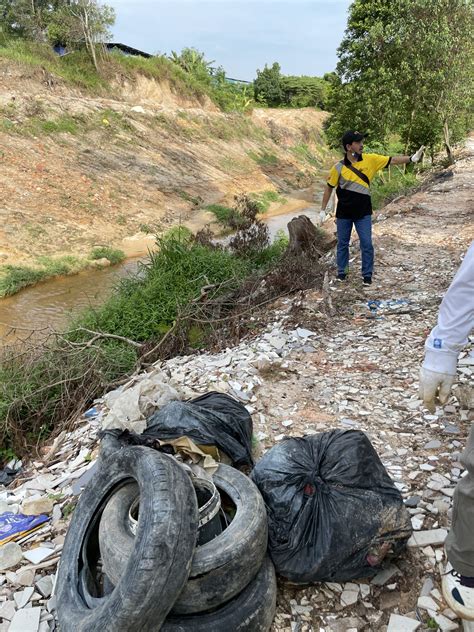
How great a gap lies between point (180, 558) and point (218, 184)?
728 inches

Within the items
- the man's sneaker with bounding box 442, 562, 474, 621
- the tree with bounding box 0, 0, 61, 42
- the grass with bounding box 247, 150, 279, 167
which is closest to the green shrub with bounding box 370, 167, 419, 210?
the grass with bounding box 247, 150, 279, 167

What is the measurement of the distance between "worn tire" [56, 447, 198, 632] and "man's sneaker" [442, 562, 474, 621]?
1.00 meters

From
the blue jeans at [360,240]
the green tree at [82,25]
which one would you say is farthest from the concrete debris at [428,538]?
the green tree at [82,25]

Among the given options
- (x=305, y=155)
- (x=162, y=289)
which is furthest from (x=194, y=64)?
(x=162, y=289)

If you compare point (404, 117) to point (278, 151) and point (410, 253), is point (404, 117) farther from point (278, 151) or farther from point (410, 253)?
point (278, 151)

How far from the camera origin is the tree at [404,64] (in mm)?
13586

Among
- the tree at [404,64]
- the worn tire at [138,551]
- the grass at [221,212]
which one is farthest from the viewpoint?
the grass at [221,212]

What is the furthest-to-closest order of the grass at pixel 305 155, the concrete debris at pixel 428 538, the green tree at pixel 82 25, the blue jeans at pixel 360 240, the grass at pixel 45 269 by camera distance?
the grass at pixel 305 155 → the green tree at pixel 82 25 → the grass at pixel 45 269 → the blue jeans at pixel 360 240 → the concrete debris at pixel 428 538

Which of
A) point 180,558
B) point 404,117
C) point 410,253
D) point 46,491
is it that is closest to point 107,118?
point 404,117

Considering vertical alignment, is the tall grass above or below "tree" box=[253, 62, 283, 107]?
below

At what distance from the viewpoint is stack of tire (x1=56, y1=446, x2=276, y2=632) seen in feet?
5.50

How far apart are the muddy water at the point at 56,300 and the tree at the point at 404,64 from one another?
815cm

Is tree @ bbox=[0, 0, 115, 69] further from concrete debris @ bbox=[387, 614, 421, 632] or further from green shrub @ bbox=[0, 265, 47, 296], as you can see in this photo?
concrete debris @ bbox=[387, 614, 421, 632]

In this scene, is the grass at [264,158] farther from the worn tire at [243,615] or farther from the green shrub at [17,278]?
the worn tire at [243,615]
